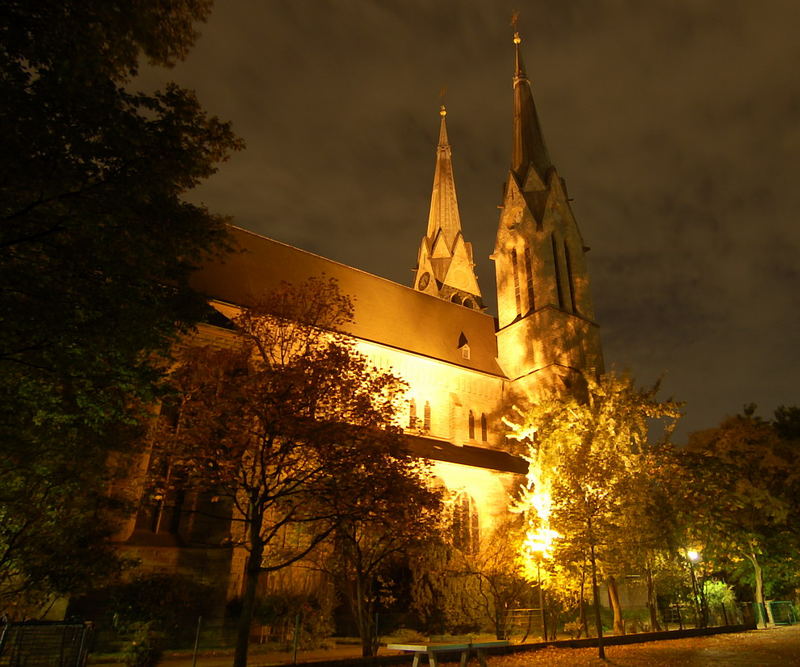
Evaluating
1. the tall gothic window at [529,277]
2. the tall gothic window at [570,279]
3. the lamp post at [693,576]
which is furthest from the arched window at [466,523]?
the tall gothic window at [570,279]

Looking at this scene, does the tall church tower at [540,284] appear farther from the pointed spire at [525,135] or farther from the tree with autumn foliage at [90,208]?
the tree with autumn foliage at [90,208]

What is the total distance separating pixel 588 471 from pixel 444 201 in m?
40.6

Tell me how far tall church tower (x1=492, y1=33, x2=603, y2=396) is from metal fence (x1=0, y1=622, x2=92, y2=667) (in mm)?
23498

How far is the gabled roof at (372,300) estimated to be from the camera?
77.4 feet

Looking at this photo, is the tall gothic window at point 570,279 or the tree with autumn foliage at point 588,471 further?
the tall gothic window at point 570,279

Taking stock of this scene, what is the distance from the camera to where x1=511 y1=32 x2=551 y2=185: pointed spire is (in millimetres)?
35844

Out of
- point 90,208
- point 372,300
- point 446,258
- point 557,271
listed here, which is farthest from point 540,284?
point 90,208

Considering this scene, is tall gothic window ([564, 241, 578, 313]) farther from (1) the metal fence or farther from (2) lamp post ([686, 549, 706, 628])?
(1) the metal fence

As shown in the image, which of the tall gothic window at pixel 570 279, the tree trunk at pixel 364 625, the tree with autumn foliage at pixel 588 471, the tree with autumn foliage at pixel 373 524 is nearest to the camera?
the tree with autumn foliage at pixel 373 524

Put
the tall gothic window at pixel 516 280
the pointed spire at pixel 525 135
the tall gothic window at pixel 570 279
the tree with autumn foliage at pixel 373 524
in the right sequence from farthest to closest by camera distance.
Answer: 1. the pointed spire at pixel 525 135
2. the tall gothic window at pixel 516 280
3. the tall gothic window at pixel 570 279
4. the tree with autumn foliage at pixel 373 524

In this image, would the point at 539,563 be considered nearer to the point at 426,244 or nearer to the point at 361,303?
the point at 361,303

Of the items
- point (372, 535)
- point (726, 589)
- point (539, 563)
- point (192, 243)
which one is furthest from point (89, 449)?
point (726, 589)

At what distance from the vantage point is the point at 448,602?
1845 centimetres

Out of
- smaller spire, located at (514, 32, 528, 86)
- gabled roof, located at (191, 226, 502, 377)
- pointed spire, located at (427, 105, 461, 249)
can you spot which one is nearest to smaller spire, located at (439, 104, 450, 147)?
pointed spire, located at (427, 105, 461, 249)
